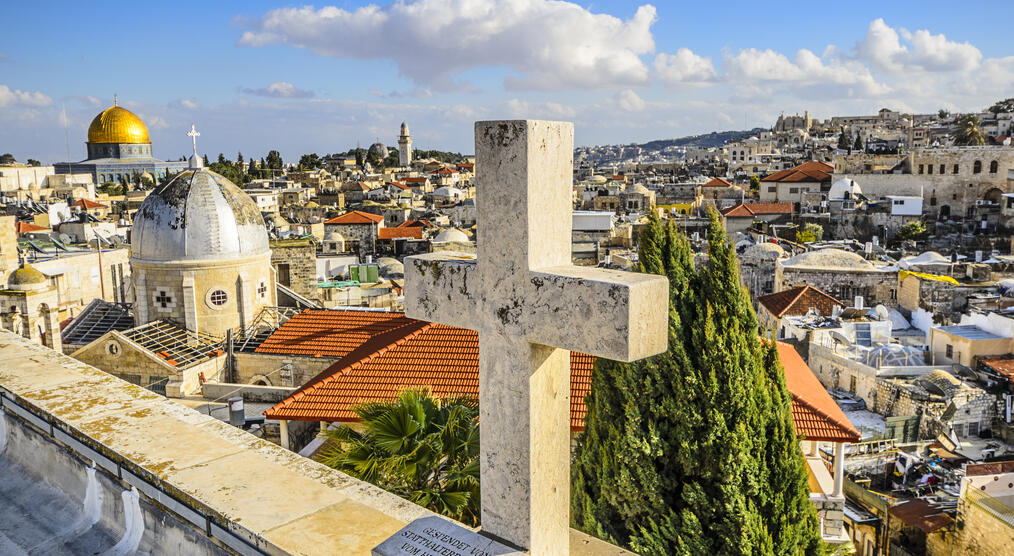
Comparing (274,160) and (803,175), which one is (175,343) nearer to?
(803,175)

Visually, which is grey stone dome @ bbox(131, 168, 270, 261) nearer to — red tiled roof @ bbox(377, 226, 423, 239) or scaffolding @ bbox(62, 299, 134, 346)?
scaffolding @ bbox(62, 299, 134, 346)

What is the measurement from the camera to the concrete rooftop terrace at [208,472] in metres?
2.83

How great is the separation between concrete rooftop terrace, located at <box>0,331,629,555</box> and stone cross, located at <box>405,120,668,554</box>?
0.47 metres

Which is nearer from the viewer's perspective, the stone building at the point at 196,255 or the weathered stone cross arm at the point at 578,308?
the weathered stone cross arm at the point at 578,308

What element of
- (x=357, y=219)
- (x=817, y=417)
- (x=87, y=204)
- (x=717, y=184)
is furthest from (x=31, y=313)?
(x=717, y=184)

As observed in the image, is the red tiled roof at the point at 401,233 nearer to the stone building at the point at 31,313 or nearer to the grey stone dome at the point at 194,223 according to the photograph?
the grey stone dome at the point at 194,223

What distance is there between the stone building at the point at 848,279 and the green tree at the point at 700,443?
24240mm

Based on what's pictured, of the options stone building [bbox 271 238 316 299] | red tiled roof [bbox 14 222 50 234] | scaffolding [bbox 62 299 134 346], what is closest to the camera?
scaffolding [bbox 62 299 134 346]

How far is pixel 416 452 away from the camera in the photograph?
589cm

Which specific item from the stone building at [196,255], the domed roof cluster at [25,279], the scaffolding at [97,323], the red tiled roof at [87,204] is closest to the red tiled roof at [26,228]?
the red tiled roof at [87,204]

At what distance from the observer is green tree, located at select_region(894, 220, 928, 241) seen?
4834 centimetres

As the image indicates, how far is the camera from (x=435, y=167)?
4611 inches

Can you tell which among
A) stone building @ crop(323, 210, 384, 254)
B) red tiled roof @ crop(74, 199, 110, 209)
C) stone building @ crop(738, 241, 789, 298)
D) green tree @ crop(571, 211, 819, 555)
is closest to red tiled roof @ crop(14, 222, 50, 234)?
red tiled roof @ crop(74, 199, 110, 209)

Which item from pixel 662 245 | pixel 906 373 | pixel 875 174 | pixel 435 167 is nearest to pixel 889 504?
pixel 906 373
